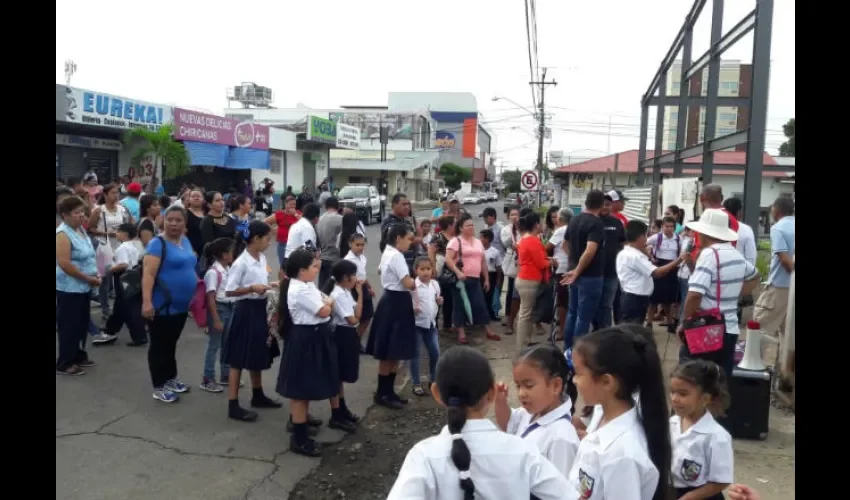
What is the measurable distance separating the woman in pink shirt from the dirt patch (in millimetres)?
2182

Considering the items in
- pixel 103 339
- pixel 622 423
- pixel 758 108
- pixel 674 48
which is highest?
pixel 674 48

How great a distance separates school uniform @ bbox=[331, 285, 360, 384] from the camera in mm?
5062

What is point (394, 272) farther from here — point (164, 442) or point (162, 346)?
point (164, 442)

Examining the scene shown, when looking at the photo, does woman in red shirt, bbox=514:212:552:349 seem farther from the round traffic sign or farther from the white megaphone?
the round traffic sign

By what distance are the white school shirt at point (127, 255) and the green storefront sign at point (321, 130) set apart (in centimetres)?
2474

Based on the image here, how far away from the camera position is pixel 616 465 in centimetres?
206

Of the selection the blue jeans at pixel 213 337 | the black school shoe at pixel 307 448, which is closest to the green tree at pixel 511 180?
the blue jeans at pixel 213 337

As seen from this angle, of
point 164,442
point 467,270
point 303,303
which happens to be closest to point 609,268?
point 467,270

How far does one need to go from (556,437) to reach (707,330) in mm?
2531

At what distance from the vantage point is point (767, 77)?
21.3 feet

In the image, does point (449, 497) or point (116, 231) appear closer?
point (449, 497)
